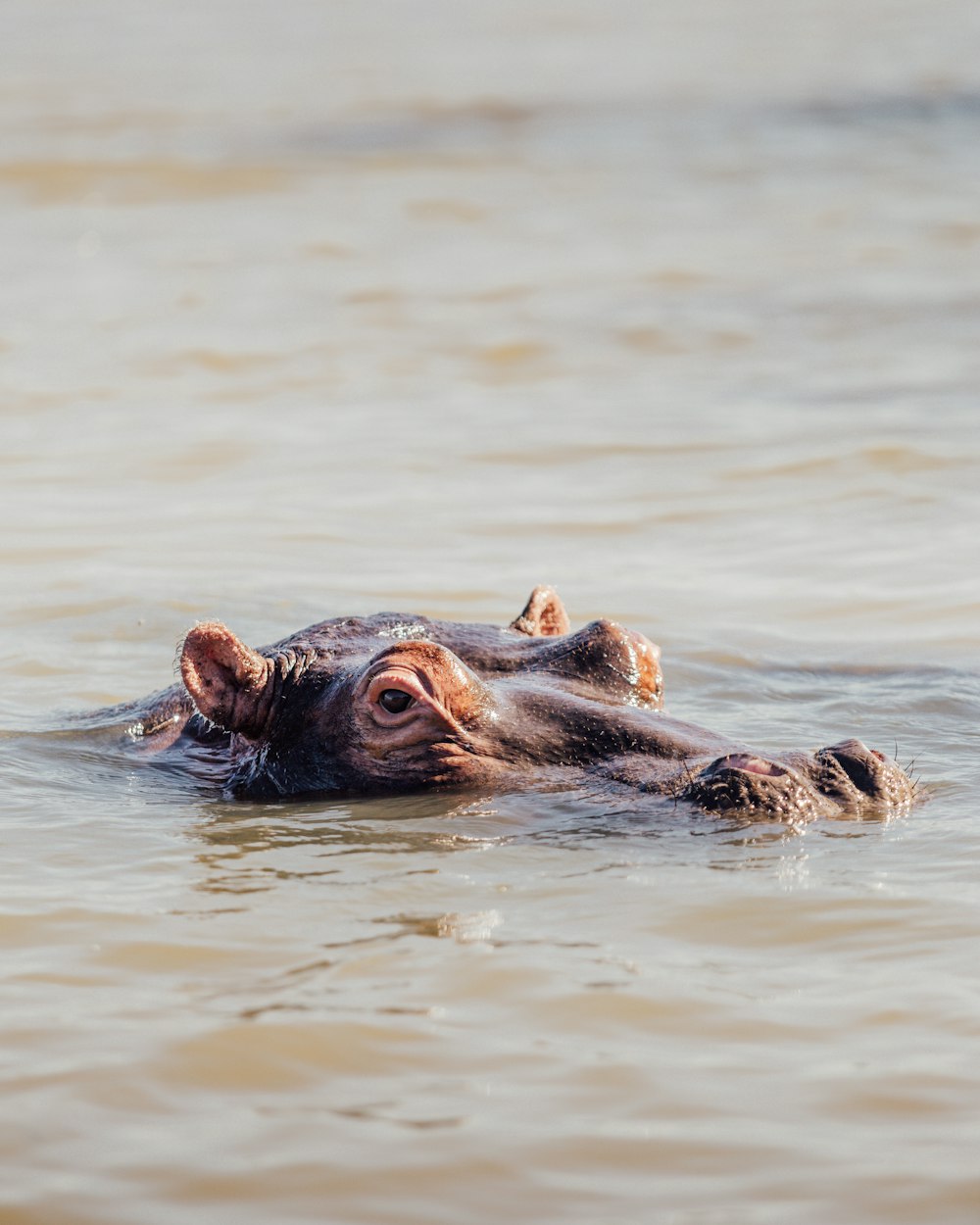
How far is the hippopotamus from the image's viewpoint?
19.0 ft

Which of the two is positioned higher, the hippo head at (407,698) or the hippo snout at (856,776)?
the hippo head at (407,698)

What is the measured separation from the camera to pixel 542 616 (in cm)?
729

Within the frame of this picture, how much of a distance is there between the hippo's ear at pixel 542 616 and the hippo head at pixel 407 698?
0.75 feet

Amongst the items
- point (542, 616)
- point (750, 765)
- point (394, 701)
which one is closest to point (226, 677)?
point (394, 701)

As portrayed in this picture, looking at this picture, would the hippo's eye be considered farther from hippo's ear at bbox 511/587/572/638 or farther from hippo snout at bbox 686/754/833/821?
hippo's ear at bbox 511/587/572/638

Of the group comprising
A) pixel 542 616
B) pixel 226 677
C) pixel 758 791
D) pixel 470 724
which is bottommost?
pixel 758 791

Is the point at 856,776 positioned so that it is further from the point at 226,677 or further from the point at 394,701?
the point at 226,677

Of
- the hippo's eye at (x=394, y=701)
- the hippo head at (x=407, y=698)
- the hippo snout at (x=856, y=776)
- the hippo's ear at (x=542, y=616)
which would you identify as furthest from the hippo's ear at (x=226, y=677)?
the hippo snout at (x=856, y=776)

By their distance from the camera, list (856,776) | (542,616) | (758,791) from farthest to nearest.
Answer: (542,616) → (856,776) → (758,791)

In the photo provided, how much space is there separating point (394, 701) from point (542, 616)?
1.30 meters

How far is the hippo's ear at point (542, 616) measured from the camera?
282 inches

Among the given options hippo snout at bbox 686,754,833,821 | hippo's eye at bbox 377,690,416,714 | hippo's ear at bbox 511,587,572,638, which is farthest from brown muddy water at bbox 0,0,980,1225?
hippo's ear at bbox 511,587,572,638

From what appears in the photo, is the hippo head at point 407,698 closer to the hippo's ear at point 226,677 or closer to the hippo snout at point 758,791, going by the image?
the hippo's ear at point 226,677

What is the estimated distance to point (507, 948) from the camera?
4.96m
